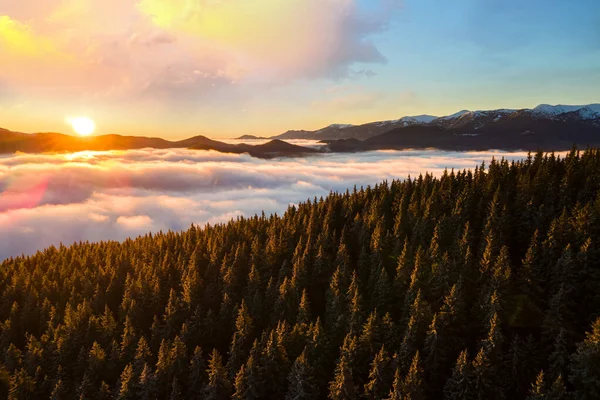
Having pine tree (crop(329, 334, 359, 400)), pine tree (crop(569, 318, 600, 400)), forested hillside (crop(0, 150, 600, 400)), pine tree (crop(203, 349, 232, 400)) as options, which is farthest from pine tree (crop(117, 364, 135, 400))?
pine tree (crop(569, 318, 600, 400))

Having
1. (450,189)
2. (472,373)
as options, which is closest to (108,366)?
(472,373)

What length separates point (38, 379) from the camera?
8975 centimetres

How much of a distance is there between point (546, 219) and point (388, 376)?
6987cm

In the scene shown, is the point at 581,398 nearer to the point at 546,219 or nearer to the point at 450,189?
the point at 546,219

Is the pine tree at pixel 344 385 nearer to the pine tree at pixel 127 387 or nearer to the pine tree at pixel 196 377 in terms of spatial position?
the pine tree at pixel 196 377

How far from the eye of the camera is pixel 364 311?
85750 mm

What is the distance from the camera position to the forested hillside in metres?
66.2

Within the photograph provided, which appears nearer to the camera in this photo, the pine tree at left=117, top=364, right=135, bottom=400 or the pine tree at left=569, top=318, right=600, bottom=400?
the pine tree at left=569, top=318, right=600, bottom=400

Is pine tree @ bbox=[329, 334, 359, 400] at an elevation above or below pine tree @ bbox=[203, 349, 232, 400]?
above

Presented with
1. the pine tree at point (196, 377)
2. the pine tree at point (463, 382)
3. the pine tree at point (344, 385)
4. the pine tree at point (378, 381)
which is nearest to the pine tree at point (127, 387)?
the pine tree at point (196, 377)

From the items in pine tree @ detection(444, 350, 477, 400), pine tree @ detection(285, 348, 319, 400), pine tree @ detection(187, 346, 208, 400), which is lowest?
pine tree @ detection(187, 346, 208, 400)

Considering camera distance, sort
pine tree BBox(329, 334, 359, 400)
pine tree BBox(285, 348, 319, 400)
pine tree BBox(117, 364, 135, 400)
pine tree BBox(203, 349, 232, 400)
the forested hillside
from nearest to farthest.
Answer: pine tree BBox(329, 334, 359, 400) → the forested hillside → pine tree BBox(285, 348, 319, 400) → pine tree BBox(203, 349, 232, 400) → pine tree BBox(117, 364, 135, 400)

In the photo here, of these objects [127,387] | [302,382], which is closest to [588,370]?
[302,382]

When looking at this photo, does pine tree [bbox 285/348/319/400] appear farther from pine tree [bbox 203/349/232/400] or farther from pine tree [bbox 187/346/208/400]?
pine tree [bbox 187/346/208/400]
